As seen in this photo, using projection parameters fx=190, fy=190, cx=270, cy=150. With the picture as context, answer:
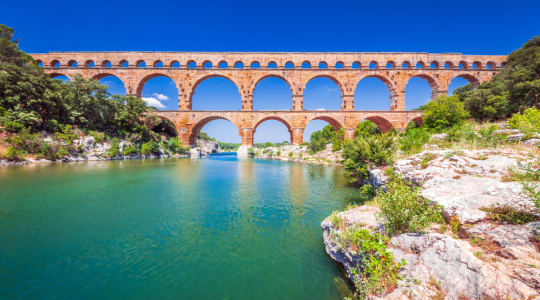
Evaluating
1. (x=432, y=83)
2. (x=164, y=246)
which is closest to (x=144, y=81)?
(x=164, y=246)

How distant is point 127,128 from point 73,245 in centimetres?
2414

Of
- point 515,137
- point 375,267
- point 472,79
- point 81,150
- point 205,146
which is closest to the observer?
point 375,267

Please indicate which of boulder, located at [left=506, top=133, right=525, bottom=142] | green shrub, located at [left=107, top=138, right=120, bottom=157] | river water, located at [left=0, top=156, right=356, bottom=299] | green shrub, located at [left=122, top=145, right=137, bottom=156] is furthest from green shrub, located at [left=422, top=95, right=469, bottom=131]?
green shrub, located at [left=107, top=138, right=120, bottom=157]

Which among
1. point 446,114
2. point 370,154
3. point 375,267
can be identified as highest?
point 446,114

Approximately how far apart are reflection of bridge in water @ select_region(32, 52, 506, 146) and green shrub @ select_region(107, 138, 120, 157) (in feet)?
20.9

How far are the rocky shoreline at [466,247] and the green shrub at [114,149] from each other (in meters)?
22.8

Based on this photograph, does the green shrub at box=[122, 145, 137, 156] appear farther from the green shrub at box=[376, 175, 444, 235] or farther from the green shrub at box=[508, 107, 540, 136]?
the green shrub at box=[508, 107, 540, 136]

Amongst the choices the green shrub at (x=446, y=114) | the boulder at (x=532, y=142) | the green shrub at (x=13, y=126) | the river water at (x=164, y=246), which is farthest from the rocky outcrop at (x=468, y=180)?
the green shrub at (x=13, y=126)

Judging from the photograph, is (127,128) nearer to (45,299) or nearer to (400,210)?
(45,299)

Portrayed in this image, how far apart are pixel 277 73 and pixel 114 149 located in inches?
805

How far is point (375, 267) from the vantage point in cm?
227

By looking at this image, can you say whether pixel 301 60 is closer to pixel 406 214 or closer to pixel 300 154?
pixel 300 154

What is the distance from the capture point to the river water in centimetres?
261

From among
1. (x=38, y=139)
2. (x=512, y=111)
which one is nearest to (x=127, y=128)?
(x=38, y=139)
